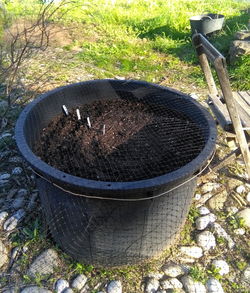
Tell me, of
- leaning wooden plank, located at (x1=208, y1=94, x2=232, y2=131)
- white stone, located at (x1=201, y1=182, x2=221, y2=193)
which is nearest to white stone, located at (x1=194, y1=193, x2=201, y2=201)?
white stone, located at (x1=201, y1=182, x2=221, y2=193)

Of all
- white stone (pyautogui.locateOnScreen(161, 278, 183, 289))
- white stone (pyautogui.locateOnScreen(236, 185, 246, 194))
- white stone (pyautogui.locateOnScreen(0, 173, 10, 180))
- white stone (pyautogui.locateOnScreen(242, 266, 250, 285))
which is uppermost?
white stone (pyautogui.locateOnScreen(0, 173, 10, 180))

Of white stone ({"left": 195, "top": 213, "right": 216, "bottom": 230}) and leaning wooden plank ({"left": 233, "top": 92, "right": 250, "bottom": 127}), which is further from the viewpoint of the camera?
leaning wooden plank ({"left": 233, "top": 92, "right": 250, "bottom": 127})

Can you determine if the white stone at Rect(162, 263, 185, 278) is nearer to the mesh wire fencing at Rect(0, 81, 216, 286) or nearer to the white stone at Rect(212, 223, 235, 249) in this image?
the mesh wire fencing at Rect(0, 81, 216, 286)

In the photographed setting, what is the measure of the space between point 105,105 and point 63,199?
1.02 m

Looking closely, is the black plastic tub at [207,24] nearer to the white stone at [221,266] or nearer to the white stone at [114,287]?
the white stone at [221,266]

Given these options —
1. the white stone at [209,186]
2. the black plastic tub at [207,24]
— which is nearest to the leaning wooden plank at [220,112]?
the white stone at [209,186]

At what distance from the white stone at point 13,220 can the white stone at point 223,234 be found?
139cm

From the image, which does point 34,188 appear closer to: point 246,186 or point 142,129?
point 142,129

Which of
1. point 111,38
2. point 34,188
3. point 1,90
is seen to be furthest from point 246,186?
point 111,38

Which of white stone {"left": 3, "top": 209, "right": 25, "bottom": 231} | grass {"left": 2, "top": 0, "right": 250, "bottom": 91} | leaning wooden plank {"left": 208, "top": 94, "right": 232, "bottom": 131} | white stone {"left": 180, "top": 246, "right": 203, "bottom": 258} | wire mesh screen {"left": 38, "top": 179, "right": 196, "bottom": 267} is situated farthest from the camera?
grass {"left": 2, "top": 0, "right": 250, "bottom": 91}

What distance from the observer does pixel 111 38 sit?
221 inches

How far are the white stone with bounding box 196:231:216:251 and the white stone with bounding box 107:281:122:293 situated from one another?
63 cm

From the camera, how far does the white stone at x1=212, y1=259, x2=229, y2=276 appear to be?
6.59 feet

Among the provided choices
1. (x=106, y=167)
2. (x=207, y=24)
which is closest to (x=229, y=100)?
(x=106, y=167)
